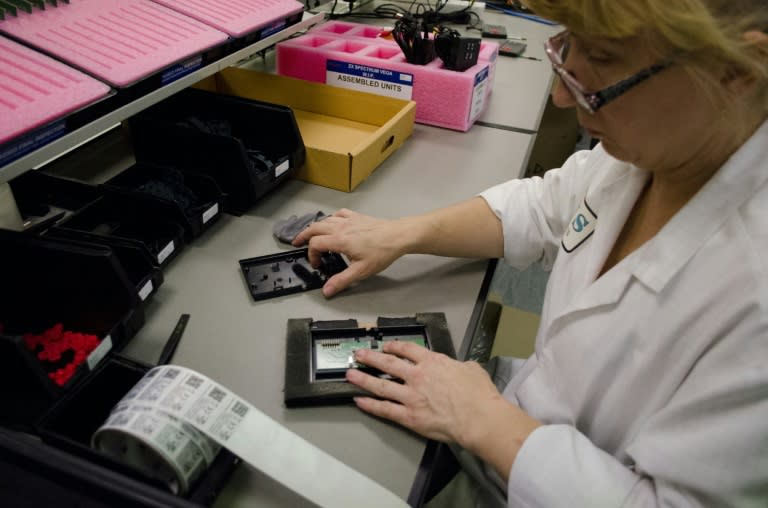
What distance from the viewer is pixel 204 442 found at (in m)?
0.57

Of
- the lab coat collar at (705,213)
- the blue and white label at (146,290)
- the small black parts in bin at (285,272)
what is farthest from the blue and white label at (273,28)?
the lab coat collar at (705,213)

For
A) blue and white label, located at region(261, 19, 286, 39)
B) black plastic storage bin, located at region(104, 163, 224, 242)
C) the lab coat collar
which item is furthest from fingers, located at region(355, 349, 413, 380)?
blue and white label, located at region(261, 19, 286, 39)

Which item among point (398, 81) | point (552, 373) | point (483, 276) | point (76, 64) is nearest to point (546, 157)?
point (398, 81)

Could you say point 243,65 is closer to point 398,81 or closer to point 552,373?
point 398,81

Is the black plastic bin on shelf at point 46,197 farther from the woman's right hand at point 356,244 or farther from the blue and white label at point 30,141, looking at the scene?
the woman's right hand at point 356,244

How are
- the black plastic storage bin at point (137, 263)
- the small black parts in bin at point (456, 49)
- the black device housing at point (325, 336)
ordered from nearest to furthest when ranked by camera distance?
the black device housing at point (325, 336), the black plastic storage bin at point (137, 263), the small black parts in bin at point (456, 49)

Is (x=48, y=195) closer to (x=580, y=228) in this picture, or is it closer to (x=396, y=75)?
(x=396, y=75)

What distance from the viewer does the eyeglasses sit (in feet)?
1.79

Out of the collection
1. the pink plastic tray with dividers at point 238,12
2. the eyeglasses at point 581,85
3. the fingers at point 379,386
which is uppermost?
the eyeglasses at point 581,85

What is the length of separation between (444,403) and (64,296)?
557 millimetres

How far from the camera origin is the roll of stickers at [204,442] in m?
0.55

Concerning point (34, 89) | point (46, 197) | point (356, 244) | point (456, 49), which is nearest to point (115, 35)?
point (34, 89)

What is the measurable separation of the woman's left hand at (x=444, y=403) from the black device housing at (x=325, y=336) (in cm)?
3

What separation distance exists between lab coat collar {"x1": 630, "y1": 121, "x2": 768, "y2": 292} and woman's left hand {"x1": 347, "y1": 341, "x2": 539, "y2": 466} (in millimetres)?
236
